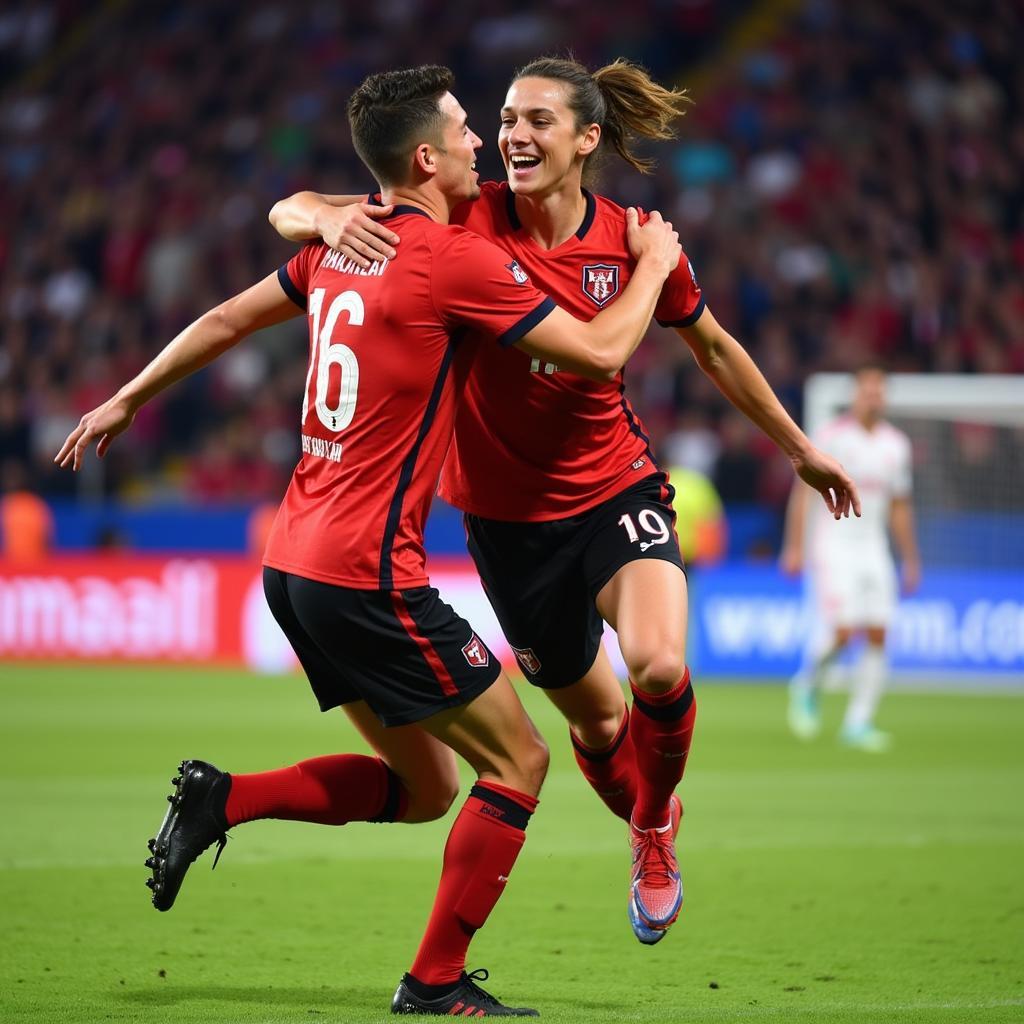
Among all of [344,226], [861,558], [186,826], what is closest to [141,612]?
[861,558]

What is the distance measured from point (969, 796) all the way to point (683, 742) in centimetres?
486

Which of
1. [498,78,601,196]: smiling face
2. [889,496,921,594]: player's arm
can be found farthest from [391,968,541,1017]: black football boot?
[889,496,921,594]: player's arm

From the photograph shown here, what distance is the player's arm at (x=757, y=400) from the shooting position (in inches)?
216

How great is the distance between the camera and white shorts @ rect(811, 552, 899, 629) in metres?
12.3

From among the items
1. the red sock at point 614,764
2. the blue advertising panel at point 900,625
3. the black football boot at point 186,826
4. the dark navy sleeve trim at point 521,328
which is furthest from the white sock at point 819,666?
the dark navy sleeve trim at point 521,328

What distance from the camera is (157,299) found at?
856 inches

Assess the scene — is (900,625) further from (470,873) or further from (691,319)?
(470,873)

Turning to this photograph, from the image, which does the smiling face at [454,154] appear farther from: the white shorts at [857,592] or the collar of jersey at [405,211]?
the white shorts at [857,592]

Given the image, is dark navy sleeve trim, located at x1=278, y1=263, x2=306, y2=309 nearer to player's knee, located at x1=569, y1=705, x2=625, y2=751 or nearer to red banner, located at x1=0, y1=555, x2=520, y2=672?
player's knee, located at x1=569, y1=705, x2=625, y2=751

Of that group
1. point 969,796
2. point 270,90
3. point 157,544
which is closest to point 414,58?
point 270,90

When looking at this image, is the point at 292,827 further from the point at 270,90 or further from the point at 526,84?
the point at 270,90

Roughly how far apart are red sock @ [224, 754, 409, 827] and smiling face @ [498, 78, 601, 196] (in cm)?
168

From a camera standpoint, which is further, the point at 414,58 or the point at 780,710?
the point at 414,58

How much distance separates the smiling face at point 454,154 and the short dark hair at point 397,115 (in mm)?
22
